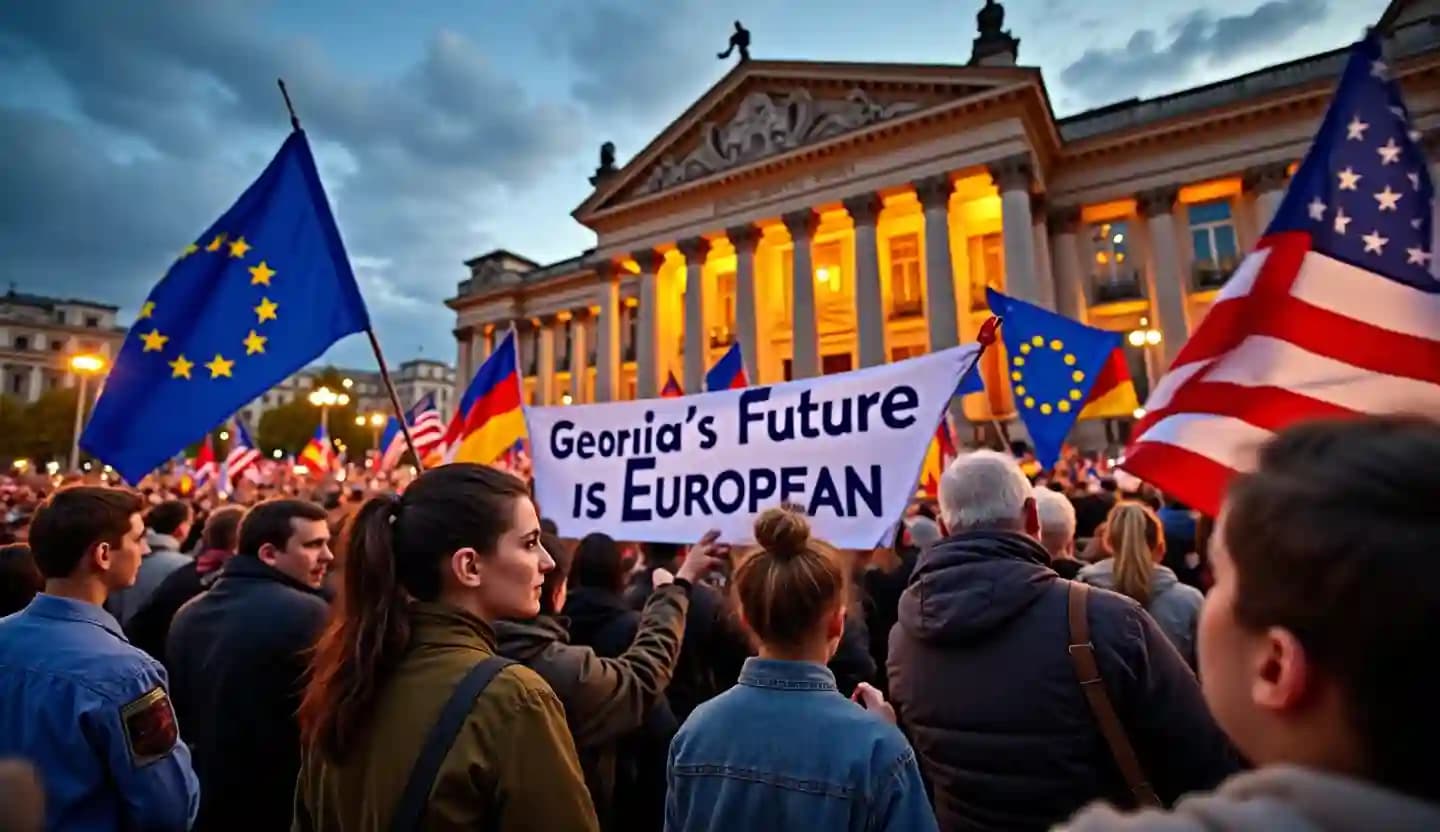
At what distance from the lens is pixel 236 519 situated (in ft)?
15.8

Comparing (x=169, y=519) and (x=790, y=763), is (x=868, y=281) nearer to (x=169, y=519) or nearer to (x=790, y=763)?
(x=169, y=519)

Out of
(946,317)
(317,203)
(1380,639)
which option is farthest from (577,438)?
(946,317)

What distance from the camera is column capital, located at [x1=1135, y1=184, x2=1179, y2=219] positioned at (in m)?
25.5

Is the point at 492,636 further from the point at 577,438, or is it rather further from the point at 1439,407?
the point at 1439,407

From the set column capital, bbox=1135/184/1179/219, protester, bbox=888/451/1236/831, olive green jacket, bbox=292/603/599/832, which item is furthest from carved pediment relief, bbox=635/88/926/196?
olive green jacket, bbox=292/603/599/832

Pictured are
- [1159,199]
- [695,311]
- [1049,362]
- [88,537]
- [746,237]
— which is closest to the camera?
[88,537]

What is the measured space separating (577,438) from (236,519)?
2099 millimetres

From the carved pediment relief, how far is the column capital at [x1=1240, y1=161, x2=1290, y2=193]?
1020 centimetres

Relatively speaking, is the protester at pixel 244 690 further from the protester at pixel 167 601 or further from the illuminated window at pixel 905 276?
the illuminated window at pixel 905 276

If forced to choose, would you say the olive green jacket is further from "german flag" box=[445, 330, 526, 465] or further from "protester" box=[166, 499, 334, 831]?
"german flag" box=[445, 330, 526, 465]

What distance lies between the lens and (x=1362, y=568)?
802mm

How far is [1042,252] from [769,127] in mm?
10848

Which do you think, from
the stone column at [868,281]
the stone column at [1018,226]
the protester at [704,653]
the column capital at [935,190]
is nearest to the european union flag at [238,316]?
the protester at [704,653]

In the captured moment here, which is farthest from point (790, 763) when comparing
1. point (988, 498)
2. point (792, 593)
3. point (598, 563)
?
point (598, 563)
